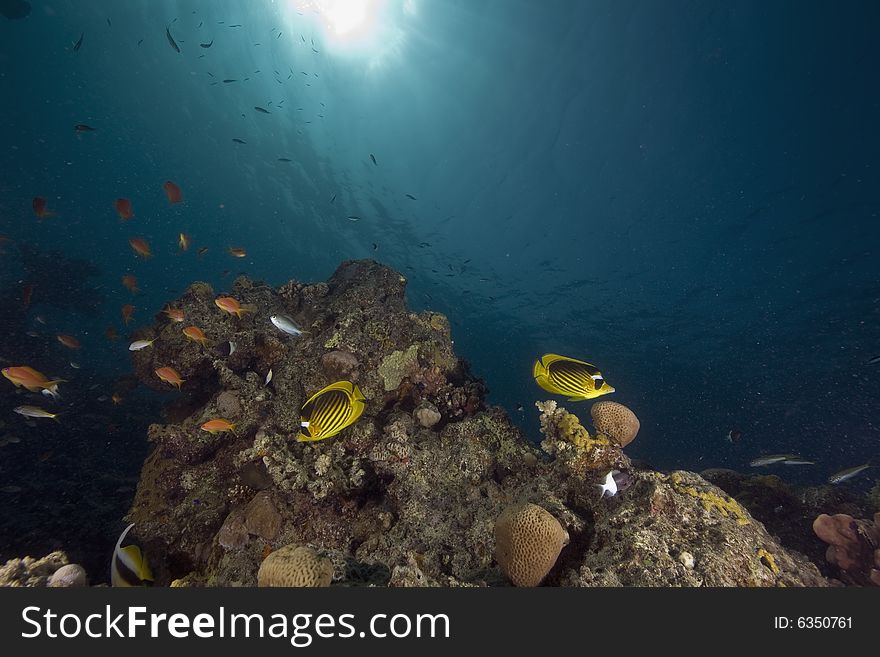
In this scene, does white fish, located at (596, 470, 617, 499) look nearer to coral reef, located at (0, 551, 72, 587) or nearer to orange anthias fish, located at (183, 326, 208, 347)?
coral reef, located at (0, 551, 72, 587)

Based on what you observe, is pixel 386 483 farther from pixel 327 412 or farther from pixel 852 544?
pixel 852 544

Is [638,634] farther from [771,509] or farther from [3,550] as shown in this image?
[3,550]

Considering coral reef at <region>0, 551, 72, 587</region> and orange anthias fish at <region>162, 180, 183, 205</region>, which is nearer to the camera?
coral reef at <region>0, 551, 72, 587</region>

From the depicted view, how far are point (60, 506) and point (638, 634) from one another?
1154 centimetres

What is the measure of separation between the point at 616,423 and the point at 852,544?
14.9 feet

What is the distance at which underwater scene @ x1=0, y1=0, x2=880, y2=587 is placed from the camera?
15.1 ft

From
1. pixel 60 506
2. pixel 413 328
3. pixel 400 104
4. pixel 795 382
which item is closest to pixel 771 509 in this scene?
pixel 413 328

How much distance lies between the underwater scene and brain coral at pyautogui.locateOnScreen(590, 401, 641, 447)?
46 mm

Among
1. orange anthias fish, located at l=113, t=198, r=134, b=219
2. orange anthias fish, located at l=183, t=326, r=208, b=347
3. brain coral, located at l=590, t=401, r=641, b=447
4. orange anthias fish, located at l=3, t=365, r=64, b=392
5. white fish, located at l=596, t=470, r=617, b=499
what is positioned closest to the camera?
white fish, located at l=596, t=470, r=617, b=499

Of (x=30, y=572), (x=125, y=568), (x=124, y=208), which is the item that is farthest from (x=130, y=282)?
(x=125, y=568)

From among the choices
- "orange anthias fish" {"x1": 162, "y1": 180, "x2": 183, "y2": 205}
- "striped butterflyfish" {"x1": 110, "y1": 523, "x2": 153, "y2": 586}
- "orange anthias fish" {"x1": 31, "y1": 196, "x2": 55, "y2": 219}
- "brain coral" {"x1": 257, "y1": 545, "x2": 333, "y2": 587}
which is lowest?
"striped butterflyfish" {"x1": 110, "y1": 523, "x2": 153, "y2": 586}

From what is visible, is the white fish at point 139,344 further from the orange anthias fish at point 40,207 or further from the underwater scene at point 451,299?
the orange anthias fish at point 40,207

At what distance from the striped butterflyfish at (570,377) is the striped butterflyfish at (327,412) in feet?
5.07

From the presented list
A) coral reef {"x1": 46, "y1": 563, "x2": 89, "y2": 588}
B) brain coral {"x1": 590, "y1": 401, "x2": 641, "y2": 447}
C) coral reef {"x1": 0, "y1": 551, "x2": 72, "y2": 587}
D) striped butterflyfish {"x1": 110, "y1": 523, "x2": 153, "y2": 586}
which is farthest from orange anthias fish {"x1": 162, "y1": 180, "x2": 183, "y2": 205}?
brain coral {"x1": 590, "y1": 401, "x2": 641, "y2": 447}
